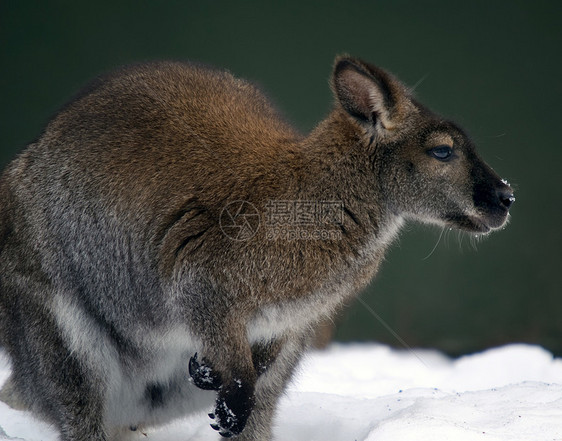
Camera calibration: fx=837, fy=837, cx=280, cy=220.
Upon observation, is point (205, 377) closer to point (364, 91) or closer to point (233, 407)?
point (233, 407)

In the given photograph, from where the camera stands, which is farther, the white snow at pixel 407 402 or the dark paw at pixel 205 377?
the white snow at pixel 407 402

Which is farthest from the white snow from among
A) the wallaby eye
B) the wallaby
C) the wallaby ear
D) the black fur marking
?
the wallaby ear

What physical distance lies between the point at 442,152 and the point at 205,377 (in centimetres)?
152

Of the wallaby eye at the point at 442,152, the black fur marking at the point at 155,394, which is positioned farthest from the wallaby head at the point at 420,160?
the black fur marking at the point at 155,394

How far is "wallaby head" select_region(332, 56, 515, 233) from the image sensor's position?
3.90 m

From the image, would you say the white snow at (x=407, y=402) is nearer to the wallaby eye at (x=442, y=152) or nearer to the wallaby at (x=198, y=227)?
the wallaby at (x=198, y=227)

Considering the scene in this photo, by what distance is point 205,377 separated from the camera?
3881mm

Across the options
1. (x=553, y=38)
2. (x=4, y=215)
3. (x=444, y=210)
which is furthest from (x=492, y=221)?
(x=553, y=38)

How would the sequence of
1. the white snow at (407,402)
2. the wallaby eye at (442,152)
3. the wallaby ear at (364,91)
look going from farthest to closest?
the white snow at (407,402) < the wallaby eye at (442,152) < the wallaby ear at (364,91)

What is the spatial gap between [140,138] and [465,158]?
156cm

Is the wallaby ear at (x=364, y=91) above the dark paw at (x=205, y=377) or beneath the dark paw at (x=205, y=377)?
above

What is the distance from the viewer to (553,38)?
620cm

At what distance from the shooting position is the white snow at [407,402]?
13.7ft

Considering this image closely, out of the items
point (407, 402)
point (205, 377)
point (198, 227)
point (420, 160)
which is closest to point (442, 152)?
point (420, 160)
